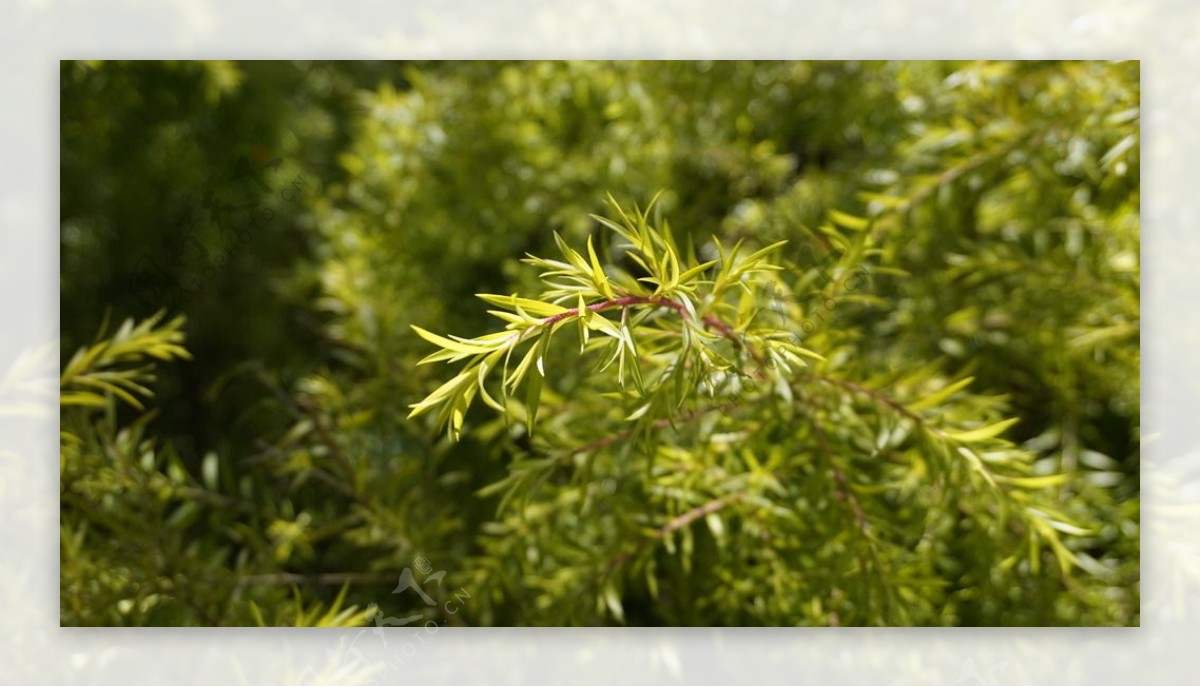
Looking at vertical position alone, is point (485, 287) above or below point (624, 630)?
above

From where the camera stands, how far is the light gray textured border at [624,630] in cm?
93

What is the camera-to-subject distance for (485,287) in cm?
126

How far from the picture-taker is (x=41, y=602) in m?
0.93

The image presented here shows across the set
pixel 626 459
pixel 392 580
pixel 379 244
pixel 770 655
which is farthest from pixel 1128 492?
pixel 379 244

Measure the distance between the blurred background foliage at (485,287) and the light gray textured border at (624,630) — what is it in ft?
0.10

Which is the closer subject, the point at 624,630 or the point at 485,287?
the point at 624,630

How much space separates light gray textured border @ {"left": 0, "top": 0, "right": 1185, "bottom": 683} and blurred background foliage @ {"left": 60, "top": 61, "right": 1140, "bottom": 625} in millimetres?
29

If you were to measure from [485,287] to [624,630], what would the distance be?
1.76ft

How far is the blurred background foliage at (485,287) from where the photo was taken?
97cm

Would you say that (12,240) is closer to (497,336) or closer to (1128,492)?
(497,336)

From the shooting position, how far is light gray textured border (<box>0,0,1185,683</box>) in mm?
934

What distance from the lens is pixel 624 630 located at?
3.12 ft

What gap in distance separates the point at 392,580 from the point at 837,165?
2.70 feet

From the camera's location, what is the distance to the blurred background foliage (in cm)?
97
